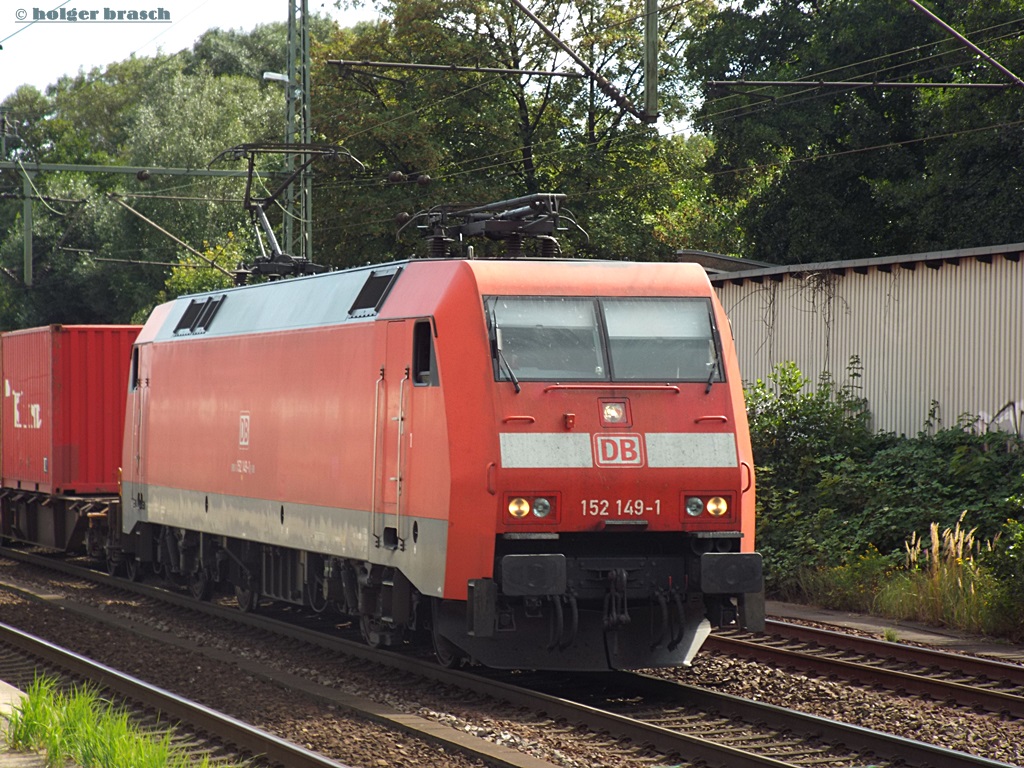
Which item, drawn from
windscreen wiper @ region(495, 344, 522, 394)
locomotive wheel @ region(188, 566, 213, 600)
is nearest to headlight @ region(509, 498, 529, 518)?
windscreen wiper @ region(495, 344, 522, 394)

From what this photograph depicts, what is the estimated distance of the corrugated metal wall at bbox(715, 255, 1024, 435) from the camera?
1730 centimetres

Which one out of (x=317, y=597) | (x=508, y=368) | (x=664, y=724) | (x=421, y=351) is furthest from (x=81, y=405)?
(x=664, y=724)

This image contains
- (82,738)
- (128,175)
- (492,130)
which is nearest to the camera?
(82,738)

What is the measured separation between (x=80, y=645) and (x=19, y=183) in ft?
230

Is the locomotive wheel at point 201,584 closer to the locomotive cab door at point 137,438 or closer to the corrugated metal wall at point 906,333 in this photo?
the locomotive cab door at point 137,438

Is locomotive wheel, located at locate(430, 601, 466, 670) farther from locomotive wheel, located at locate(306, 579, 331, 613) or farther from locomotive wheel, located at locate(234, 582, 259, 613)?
locomotive wheel, located at locate(234, 582, 259, 613)

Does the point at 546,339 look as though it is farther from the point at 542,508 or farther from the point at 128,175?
the point at 128,175

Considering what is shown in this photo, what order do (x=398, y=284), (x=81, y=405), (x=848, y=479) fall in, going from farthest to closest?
(x=81, y=405) < (x=848, y=479) < (x=398, y=284)

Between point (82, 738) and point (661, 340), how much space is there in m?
4.98

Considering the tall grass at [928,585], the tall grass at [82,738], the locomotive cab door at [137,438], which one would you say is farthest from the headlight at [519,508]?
the locomotive cab door at [137,438]

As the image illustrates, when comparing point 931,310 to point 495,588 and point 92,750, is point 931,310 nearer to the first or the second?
point 495,588

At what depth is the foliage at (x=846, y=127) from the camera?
99.9 ft

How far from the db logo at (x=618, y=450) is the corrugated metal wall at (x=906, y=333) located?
807 cm

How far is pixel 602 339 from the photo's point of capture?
35.6ft
